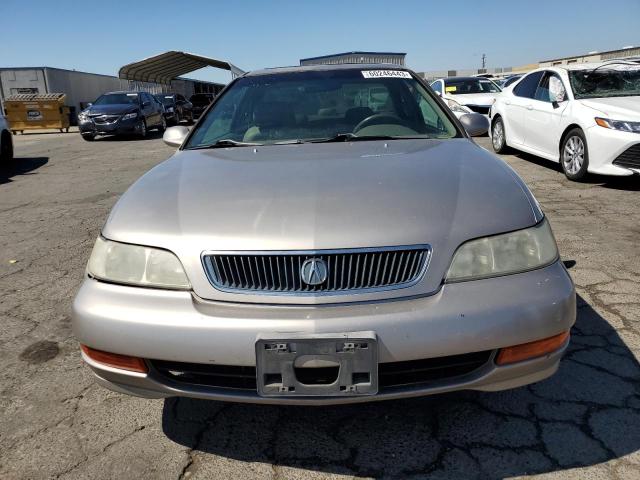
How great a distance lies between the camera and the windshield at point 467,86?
40.5ft

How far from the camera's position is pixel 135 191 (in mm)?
2092

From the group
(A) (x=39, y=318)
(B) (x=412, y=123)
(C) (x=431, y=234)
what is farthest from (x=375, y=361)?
(A) (x=39, y=318)

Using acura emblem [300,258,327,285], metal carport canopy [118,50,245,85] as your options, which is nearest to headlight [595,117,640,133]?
acura emblem [300,258,327,285]

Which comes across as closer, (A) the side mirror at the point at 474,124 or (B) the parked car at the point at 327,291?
(B) the parked car at the point at 327,291

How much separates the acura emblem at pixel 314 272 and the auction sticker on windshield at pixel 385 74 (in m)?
1.87

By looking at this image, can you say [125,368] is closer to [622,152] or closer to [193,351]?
[193,351]

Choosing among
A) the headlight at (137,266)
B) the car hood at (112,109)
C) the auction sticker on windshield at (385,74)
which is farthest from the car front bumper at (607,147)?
the car hood at (112,109)

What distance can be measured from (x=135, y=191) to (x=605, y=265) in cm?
315

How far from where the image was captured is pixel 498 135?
8578mm

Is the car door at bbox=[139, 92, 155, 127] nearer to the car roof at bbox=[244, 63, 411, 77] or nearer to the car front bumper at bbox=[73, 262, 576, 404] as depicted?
the car roof at bbox=[244, 63, 411, 77]

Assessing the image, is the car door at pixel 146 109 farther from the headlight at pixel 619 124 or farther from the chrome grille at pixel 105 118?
the headlight at pixel 619 124

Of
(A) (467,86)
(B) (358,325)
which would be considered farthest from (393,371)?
(A) (467,86)

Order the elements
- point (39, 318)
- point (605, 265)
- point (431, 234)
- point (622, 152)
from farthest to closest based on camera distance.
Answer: point (622, 152) → point (605, 265) → point (39, 318) → point (431, 234)

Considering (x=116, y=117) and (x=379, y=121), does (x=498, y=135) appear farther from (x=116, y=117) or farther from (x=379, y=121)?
(x=116, y=117)
